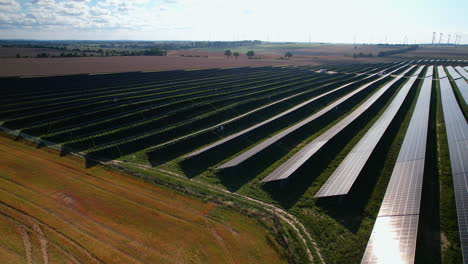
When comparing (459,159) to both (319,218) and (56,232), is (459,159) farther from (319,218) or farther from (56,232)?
(56,232)

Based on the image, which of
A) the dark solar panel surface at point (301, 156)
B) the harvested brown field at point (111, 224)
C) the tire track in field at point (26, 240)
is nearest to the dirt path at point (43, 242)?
the harvested brown field at point (111, 224)

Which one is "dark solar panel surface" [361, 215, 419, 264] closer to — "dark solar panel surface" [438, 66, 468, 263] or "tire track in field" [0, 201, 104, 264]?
"dark solar panel surface" [438, 66, 468, 263]

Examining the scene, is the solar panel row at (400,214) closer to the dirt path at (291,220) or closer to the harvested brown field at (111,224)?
the dirt path at (291,220)

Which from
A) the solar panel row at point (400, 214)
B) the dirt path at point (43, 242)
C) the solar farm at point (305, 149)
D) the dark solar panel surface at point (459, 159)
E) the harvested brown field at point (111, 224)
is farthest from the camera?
the solar farm at point (305, 149)

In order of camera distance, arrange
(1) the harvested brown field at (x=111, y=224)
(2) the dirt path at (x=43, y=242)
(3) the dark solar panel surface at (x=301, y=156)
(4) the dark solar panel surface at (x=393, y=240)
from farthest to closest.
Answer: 1. (3) the dark solar panel surface at (x=301, y=156)
2. (1) the harvested brown field at (x=111, y=224)
3. (2) the dirt path at (x=43, y=242)
4. (4) the dark solar panel surface at (x=393, y=240)

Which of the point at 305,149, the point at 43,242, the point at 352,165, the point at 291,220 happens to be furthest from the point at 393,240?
the point at 43,242

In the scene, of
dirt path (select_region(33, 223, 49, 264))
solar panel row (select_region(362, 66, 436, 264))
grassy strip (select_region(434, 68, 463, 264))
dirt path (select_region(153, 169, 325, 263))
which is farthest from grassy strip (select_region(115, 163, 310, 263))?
grassy strip (select_region(434, 68, 463, 264))

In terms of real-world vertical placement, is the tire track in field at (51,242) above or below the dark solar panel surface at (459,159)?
below
